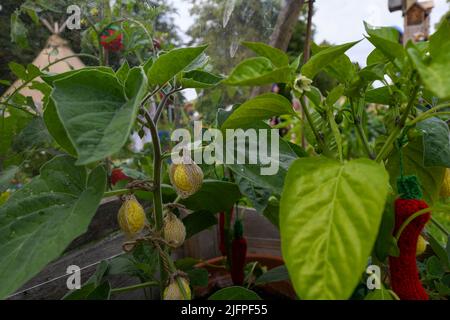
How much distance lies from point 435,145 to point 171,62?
1.05ft

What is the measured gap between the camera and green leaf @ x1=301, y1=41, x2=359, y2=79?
32cm

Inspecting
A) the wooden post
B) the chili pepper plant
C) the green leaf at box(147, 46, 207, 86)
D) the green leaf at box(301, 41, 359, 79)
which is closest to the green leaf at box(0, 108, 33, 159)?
the chili pepper plant

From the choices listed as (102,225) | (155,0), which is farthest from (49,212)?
(155,0)

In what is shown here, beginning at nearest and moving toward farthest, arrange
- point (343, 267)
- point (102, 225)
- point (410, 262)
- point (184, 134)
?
point (343, 267) → point (410, 262) → point (184, 134) → point (102, 225)

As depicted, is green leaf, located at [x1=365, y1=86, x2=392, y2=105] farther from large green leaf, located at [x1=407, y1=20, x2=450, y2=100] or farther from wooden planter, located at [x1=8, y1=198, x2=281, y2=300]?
wooden planter, located at [x1=8, y1=198, x2=281, y2=300]

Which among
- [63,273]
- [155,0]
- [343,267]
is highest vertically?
[155,0]

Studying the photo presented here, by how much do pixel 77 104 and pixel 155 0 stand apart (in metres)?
0.55

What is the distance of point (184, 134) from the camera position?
1.85ft

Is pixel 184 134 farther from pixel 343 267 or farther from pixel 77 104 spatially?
pixel 343 267

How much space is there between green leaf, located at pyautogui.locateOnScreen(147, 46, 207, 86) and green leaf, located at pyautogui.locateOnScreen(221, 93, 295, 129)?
7 centimetres

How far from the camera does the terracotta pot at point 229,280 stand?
0.76m

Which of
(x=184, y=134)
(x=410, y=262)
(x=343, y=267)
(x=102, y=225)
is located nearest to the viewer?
(x=343, y=267)

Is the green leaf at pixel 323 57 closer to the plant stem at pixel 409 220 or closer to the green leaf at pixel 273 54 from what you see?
the green leaf at pixel 273 54

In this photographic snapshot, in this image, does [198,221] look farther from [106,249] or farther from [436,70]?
[436,70]
